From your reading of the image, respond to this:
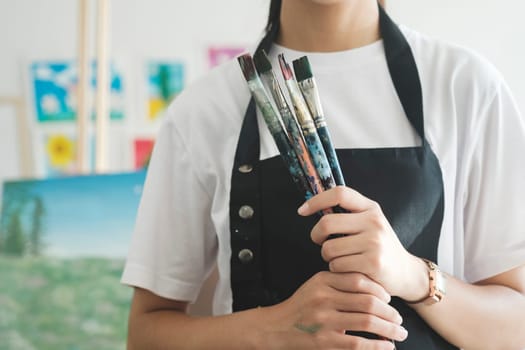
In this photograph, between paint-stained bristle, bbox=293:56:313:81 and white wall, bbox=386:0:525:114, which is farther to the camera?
white wall, bbox=386:0:525:114

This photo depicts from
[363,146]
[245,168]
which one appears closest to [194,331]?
[245,168]

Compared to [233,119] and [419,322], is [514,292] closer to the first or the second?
[419,322]

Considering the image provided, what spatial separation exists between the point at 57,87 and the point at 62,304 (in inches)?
27.4

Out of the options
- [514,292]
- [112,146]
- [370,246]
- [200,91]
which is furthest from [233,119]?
[112,146]

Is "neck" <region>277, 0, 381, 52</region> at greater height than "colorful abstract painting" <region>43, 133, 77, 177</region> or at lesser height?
greater

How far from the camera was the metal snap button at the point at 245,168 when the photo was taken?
84 cm

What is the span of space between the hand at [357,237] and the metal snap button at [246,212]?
0.14 metres

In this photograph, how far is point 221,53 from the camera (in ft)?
6.44

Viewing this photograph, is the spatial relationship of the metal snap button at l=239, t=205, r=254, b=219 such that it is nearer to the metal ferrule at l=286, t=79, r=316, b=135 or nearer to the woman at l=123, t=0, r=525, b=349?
the woman at l=123, t=0, r=525, b=349

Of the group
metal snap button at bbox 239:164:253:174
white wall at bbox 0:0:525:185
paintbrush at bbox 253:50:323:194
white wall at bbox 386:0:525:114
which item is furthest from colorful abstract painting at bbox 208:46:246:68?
paintbrush at bbox 253:50:323:194

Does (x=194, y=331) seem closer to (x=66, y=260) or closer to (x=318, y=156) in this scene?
(x=318, y=156)

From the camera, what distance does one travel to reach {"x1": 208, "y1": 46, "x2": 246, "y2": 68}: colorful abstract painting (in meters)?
1.96

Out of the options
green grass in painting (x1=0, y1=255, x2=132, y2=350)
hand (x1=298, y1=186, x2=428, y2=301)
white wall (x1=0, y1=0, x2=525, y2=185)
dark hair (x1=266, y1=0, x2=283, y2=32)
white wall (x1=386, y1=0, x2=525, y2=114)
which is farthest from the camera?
white wall (x1=0, y1=0, x2=525, y2=185)

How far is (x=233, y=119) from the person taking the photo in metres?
0.88
